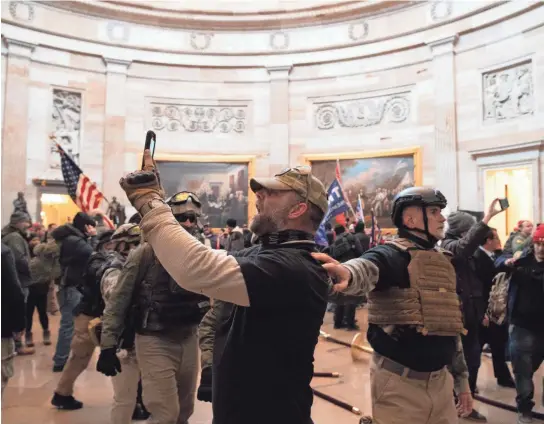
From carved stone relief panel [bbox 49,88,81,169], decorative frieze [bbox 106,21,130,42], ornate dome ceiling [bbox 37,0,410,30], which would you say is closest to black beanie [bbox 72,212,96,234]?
carved stone relief panel [bbox 49,88,81,169]

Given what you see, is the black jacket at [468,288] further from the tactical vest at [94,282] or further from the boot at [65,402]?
the boot at [65,402]

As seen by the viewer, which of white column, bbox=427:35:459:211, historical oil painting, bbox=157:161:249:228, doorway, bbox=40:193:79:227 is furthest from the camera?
historical oil painting, bbox=157:161:249:228

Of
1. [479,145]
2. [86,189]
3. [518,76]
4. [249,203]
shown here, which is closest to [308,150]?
[249,203]

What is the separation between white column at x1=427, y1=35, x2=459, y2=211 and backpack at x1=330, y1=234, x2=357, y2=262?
7039mm

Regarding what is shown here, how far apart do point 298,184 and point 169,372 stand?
2.00 m

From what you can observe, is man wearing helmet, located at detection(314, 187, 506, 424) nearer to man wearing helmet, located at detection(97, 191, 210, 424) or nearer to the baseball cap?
man wearing helmet, located at detection(97, 191, 210, 424)

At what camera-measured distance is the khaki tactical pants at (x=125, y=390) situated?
3527mm

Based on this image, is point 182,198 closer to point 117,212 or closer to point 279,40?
point 117,212

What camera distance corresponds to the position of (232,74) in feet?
60.2

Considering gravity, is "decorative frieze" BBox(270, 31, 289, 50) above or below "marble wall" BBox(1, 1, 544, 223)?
above

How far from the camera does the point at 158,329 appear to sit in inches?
130

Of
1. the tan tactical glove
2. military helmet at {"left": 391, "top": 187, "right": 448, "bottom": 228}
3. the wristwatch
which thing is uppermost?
military helmet at {"left": 391, "top": 187, "right": 448, "bottom": 228}

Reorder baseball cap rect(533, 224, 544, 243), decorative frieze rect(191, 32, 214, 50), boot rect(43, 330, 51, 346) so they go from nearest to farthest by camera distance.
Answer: baseball cap rect(533, 224, 544, 243) < boot rect(43, 330, 51, 346) < decorative frieze rect(191, 32, 214, 50)

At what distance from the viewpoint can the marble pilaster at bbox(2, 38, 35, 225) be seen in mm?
15211
